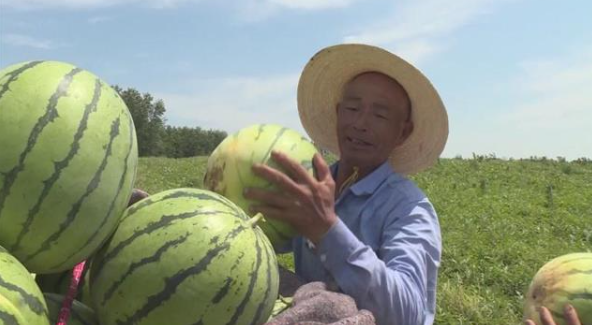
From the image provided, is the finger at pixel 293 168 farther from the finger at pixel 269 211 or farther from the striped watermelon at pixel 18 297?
the striped watermelon at pixel 18 297

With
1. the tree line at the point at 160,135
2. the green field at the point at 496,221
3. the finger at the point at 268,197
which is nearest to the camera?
the finger at the point at 268,197

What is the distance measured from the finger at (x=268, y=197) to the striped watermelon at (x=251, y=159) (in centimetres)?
3

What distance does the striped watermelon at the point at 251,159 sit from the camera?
2.19 m

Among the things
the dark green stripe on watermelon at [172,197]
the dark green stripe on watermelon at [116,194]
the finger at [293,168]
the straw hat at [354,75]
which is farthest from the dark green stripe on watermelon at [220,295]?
the straw hat at [354,75]

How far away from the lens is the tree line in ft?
186

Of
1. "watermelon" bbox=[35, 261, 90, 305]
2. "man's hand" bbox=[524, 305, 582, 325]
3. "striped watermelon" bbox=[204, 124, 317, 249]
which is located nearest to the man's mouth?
"striped watermelon" bbox=[204, 124, 317, 249]

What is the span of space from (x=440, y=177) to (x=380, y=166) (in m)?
14.7

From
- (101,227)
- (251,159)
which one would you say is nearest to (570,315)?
(251,159)

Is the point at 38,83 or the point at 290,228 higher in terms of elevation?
the point at 38,83

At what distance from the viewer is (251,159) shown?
2.19 meters

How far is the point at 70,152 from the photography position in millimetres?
1636

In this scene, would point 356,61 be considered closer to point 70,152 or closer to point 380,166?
point 380,166

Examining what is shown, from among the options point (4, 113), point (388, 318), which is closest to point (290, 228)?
point (388, 318)

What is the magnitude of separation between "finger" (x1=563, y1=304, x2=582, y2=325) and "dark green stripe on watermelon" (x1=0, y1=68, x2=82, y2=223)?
170cm
